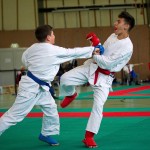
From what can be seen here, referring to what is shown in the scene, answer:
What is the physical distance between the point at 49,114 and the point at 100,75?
2.87ft

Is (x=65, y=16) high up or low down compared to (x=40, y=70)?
up

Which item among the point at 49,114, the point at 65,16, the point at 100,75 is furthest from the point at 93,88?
the point at 65,16

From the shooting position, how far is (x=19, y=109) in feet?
15.4

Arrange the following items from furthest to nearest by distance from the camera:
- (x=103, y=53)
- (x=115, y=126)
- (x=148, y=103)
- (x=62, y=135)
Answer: (x=148, y=103), (x=115, y=126), (x=62, y=135), (x=103, y=53)

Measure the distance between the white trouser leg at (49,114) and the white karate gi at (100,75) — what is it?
0.34 m

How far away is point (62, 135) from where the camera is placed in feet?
18.9

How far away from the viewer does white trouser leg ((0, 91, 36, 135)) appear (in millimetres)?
4641

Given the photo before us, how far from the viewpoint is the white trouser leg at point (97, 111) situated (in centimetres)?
494

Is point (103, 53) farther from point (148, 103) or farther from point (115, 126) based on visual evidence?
point (148, 103)

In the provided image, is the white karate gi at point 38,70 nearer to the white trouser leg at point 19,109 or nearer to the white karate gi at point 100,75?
the white trouser leg at point 19,109

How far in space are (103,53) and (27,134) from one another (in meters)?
1.84

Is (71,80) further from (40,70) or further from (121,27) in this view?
(121,27)

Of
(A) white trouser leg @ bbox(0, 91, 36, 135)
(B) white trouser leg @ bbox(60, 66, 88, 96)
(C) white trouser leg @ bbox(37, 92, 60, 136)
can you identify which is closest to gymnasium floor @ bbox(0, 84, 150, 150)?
(C) white trouser leg @ bbox(37, 92, 60, 136)

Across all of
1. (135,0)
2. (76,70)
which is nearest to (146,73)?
(135,0)
